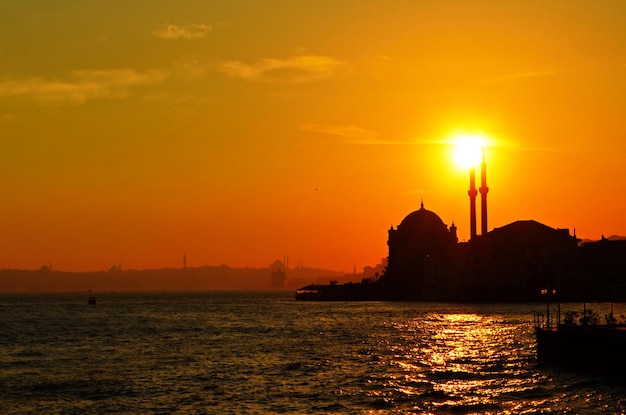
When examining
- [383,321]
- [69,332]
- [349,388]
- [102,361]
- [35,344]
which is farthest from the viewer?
[383,321]

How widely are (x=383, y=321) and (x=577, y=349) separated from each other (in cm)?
7689

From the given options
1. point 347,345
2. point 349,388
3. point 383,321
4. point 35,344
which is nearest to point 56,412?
point 349,388

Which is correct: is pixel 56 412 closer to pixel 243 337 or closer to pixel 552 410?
pixel 552 410

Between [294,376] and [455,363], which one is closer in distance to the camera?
[294,376]

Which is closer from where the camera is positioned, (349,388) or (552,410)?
(552,410)

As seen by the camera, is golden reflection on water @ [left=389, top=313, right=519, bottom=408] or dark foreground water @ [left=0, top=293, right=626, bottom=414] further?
golden reflection on water @ [left=389, top=313, right=519, bottom=408]

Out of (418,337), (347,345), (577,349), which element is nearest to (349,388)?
(577,349)

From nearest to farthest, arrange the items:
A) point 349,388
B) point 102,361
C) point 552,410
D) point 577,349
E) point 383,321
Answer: point 552,410
point 349,388
point 577,349
point 102,361
point 383,321

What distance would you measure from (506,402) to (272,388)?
14.5 meters

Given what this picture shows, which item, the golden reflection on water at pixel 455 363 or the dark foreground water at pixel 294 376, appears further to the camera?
the golden reflection on water at pixel 455 363

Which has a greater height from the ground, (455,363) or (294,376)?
(455,363)

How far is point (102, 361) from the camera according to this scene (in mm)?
77500

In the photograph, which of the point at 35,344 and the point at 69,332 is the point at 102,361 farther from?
the point at 69,332

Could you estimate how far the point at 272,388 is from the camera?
190ft
